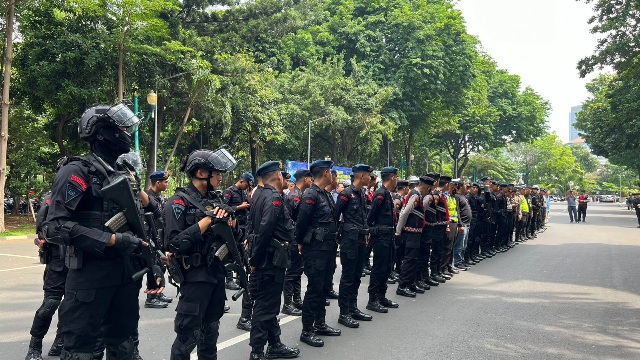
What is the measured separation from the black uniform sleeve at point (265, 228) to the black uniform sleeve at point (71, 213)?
189 cm

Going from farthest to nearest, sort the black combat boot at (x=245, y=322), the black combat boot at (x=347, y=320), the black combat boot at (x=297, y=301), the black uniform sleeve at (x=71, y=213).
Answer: the black combat boot at (x=297, y=301), the black combat boot at (x=347, y=320), the black combat boot at (x=245, y=322), the black uniform sleeve at (x=71, y=213)

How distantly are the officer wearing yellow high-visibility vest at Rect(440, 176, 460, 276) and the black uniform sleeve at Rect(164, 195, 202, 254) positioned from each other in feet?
23.6

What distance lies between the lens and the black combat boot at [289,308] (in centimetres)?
720

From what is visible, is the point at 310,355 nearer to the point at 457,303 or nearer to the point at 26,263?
the point at 457,303

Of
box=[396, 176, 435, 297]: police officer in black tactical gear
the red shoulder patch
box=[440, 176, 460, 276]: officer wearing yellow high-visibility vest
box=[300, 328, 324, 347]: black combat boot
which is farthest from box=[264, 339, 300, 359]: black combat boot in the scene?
box=[440, 176, 460, 276]: officer wearing yellow high-visibility vest

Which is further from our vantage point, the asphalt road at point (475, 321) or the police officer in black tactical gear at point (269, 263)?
the asphalt road at point (475, 321)

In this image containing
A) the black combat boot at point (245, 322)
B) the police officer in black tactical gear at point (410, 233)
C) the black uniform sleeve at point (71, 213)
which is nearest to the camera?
the black uniform sleeve at point (71, 213)

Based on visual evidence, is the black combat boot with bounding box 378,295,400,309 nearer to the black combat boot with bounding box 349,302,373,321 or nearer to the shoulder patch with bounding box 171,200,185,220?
the black combat boot with bounding box 349,302,373,321

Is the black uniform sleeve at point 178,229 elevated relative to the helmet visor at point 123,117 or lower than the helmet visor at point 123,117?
lower

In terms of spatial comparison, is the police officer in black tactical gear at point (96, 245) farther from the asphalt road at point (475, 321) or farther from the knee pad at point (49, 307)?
the asphalt road at point (475, 321)

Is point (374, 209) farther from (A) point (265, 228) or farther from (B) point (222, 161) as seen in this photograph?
(B) point (222, 161)

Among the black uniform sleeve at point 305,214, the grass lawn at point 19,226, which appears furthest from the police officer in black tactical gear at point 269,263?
the grass lawn at point 19,226

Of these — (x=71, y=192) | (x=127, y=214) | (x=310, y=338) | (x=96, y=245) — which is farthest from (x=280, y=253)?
(x=71, y=192)

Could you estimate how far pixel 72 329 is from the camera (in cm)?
333
